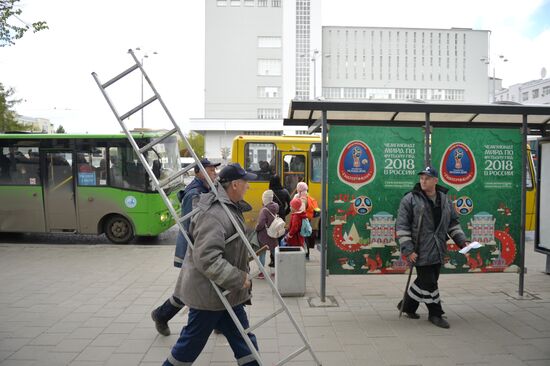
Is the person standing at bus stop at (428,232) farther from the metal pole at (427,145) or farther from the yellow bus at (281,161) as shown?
the yellow bus at (281,161)

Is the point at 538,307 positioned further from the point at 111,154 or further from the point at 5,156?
the point at 5,156

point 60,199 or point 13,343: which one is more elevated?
point 60,199

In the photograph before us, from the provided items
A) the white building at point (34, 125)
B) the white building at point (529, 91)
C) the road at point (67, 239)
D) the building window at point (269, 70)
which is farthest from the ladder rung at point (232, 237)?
the building window at point (269, 70)

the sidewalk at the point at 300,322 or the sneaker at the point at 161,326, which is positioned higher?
the sneaker at the point at 161,326

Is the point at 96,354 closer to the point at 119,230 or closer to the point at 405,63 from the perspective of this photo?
the point at 119,230

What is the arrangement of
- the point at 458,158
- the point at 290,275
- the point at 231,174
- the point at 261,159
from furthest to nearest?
the point at 261,159 → the point at 290,275 → the point at 458,158 → the point at 231,174

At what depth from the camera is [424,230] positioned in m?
5.55

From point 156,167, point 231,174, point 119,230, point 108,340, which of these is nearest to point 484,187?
point 231,174

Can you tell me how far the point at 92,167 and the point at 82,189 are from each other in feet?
1.93

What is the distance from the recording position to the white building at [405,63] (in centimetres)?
7975

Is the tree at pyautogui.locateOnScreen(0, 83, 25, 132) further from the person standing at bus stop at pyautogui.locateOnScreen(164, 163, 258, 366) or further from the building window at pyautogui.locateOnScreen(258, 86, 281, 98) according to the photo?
the building window at pyautogui.locateOnScreen(258, 86, 281, 98)

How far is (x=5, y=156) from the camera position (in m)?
11.7

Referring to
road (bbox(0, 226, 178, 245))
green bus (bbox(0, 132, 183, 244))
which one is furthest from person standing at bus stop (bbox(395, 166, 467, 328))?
road (bbox(0, 226, 178, 245))

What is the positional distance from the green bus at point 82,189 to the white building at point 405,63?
2766 inches
